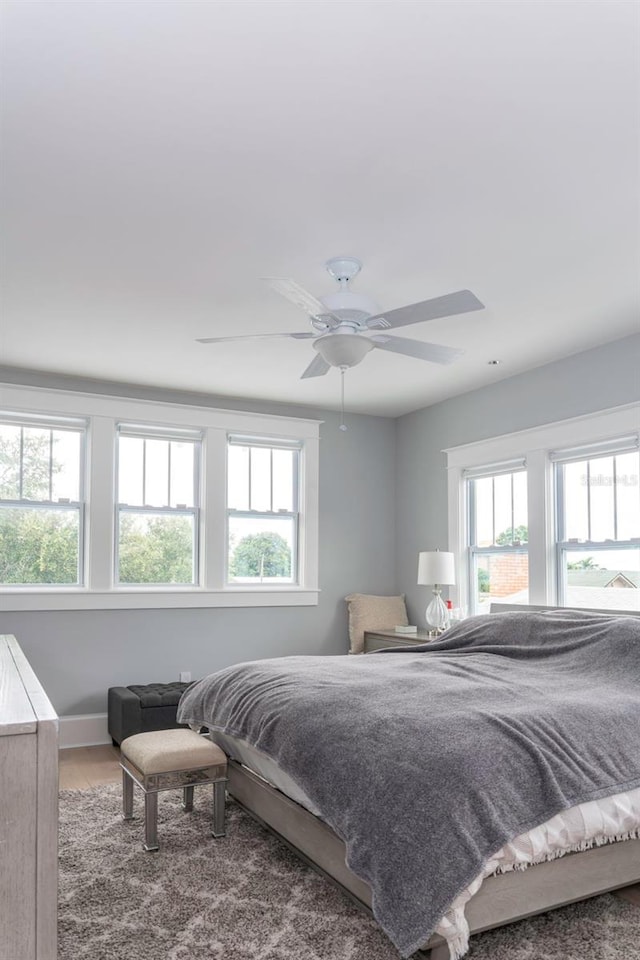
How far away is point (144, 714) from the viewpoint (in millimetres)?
5008

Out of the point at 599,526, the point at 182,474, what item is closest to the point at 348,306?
the point at 599,526

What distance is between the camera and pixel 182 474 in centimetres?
620

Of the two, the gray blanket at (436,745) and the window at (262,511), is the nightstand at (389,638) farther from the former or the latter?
the gray blanket at (436,745)

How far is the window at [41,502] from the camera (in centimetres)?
552

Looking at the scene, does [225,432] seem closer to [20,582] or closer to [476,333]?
[20,582]

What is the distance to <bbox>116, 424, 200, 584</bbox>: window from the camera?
594 centimetres

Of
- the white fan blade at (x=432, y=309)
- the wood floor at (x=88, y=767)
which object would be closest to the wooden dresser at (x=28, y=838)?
the white fan blade at (x=432, y=309)

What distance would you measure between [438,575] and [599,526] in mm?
1343

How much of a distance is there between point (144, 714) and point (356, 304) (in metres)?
3.08

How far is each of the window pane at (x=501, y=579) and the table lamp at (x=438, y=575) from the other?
25 cm

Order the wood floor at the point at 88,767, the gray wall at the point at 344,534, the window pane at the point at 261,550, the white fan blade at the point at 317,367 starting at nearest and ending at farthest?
the white fan blade at the point at 317,367 < the wood floor at the point at 88,767 < the gray wall at the point at 344,534 < the window pane at the point at 261,550

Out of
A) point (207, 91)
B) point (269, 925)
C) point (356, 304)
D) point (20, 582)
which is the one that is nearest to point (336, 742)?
point (269, 925)

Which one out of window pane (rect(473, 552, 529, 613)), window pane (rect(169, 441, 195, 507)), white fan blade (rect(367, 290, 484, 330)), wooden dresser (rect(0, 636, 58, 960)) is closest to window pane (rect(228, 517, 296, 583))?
window pane (rect(169, 441, 195, 507))

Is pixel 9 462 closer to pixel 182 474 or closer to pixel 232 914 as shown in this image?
pixel 182 474
